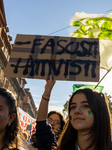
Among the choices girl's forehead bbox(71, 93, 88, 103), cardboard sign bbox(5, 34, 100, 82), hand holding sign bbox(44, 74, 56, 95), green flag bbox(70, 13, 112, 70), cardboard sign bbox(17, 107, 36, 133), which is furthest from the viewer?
cardboard sign bbox(17, 107, 36, 133)

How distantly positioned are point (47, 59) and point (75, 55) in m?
0.39

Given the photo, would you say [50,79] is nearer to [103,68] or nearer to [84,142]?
[84,142]

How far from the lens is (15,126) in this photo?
2021 mm

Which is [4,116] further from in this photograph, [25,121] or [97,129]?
[25,121]

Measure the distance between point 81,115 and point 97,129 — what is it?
0.19 metres

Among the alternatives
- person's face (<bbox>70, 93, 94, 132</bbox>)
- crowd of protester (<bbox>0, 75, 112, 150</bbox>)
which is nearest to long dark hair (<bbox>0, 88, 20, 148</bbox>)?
crowd of protester (<bbox>0, 75, 112, 150</bbox>)

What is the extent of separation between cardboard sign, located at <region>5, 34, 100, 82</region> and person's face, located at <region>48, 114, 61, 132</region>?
5.43 feet

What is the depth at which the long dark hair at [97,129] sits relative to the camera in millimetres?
1709

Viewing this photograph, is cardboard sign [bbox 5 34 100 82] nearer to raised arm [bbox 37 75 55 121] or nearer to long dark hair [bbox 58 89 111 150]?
raised arm [bbox 37 75 55 121]

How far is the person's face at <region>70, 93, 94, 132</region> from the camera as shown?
1706 mm

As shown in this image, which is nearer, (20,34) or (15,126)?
(15,126)

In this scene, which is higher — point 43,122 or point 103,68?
point 103,68

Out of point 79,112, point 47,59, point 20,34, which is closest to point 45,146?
point 79,112

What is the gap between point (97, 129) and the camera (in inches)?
67.6
